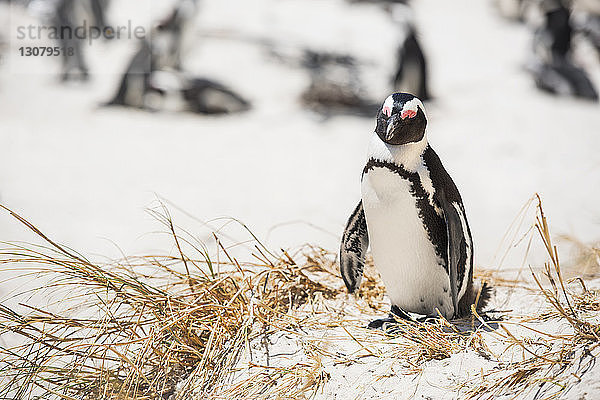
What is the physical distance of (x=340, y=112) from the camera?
19.1ft

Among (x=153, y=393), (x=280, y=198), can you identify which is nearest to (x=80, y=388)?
(x=153, y=393)

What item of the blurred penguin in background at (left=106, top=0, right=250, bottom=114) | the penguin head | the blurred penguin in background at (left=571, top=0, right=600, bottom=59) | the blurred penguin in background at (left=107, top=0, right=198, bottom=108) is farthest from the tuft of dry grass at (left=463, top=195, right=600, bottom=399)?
the blurred penguin in background at (left=571, top=0, right=600, bottom=59)

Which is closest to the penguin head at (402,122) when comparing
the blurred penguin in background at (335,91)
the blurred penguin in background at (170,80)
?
the blurred penguin in background at (335,91)

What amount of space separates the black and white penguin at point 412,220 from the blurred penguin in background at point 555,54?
490cm

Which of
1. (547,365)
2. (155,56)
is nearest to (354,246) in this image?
(547,365)

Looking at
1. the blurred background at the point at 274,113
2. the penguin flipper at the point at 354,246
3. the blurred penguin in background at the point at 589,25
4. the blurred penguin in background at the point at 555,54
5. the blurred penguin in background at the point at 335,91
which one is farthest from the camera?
the blurred penguin in background at the point at 589,25

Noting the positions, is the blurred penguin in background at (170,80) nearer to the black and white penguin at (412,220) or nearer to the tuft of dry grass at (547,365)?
the black and white penguin at (412,220)

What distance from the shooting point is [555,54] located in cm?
661

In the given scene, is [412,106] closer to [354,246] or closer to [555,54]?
[354,246]

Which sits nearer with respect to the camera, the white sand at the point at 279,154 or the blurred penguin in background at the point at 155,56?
the white sand at the point at 279,154

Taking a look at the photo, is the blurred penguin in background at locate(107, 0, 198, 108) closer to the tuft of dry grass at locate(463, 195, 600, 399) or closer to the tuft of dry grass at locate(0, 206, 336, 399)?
the tuft of dry grass at locate(0, 206, 336, 399)

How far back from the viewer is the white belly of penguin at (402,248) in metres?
1.71

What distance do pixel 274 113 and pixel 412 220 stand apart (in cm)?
420

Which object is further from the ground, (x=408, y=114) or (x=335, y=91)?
(x=408, y=114)
